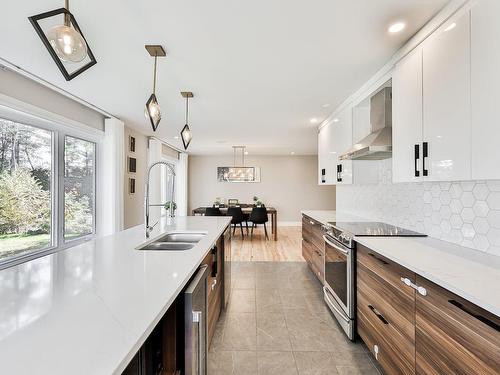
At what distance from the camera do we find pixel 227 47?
2.15 meters

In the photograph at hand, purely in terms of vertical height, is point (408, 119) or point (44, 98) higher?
point (44, 98)

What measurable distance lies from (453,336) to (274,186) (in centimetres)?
803

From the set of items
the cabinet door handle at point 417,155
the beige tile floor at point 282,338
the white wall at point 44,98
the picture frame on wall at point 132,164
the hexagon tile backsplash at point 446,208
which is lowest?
the beige tile floor at point 282,338

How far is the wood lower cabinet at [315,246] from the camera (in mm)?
3166

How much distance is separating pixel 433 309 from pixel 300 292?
7.12ft

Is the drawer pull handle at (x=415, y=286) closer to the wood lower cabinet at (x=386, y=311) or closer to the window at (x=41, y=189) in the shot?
the wood lower cabinet at (x=386, y=311)

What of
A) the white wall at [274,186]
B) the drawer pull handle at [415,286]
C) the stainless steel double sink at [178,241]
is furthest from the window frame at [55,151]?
the white wall at [274,186]

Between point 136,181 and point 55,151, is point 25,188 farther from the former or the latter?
point 136,181

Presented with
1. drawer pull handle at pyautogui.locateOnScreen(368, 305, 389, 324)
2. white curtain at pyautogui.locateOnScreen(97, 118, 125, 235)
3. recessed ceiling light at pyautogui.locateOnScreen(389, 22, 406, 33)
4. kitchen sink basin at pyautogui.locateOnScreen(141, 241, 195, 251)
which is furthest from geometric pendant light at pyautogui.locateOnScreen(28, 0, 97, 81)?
white curtain at pyautogui.locateOnScreen(97, 118, 125, 235)

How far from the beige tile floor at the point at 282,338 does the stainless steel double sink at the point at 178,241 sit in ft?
Result: 2.76

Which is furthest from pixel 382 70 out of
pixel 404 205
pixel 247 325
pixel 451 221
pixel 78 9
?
pixel 247 325

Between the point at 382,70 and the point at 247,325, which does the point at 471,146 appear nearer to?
the point at 382,70

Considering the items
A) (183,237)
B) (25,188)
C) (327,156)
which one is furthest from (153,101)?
(327,156)

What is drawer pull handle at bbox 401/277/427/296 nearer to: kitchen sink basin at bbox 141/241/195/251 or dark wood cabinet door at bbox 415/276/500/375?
dark wood cabinet door at bbox 415/276/500/375
